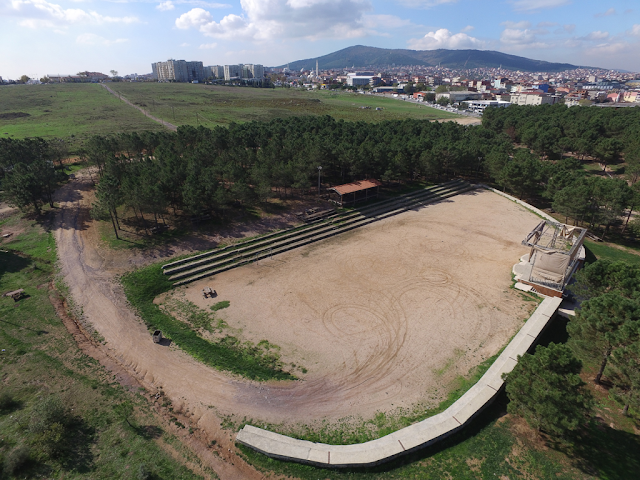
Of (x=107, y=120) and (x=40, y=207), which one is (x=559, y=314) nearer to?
(x=40, y=207)

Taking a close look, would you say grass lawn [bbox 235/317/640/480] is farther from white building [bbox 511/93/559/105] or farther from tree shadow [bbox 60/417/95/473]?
white building [bbox 511/93/559/105]

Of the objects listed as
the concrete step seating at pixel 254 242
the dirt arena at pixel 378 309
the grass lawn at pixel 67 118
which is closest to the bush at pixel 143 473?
the dirt arena at pixel 378 309

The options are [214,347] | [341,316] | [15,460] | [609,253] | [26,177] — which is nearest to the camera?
[15,460]

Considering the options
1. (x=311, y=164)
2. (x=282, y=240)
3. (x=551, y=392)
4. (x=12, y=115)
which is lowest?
(x=282, y=240)

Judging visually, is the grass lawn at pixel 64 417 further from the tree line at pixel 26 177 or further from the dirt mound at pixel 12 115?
the dirt mound at pixel 12 115

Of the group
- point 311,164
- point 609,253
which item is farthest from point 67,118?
point 609,253

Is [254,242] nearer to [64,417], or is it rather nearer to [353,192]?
[353,192]
